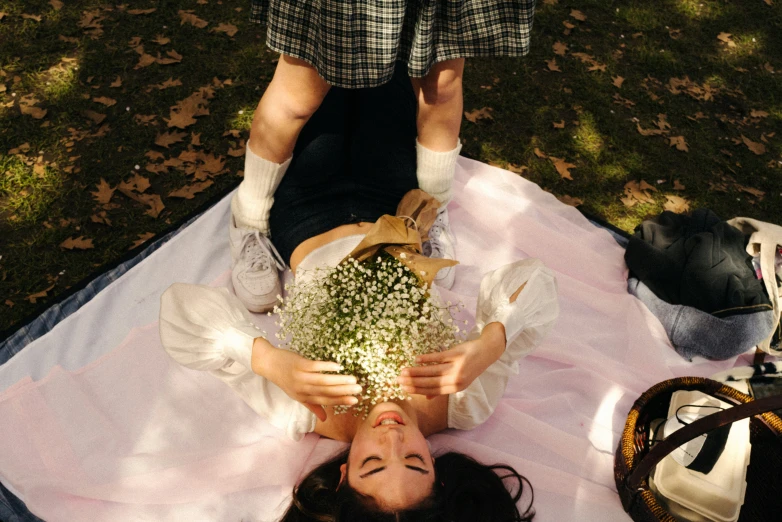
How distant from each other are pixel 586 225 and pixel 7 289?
367cm

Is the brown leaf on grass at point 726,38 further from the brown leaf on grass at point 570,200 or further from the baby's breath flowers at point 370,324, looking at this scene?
the baby's breath flowers at point 370,324

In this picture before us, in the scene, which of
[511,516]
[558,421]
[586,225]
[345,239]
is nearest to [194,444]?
[345,239]

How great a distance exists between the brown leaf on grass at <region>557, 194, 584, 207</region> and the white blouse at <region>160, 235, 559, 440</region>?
1818mm

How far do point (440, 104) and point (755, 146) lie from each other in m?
3.39

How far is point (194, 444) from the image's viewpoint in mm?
2955

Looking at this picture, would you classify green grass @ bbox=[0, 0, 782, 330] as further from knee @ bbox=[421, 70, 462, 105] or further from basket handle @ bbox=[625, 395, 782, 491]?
basket handle @ bbox=[625, 395, 782, 491]

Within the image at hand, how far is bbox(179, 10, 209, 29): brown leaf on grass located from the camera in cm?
514

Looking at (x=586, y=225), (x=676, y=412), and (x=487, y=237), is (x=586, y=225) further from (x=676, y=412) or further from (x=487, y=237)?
(x=676, y=412)

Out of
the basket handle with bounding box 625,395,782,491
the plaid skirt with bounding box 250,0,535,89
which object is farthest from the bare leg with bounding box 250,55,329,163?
the basket handle with bounding box 625,395,782,491

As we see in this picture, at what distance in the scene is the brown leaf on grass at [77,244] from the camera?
12.4 ft

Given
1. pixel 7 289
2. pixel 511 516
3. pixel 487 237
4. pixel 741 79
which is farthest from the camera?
pixel 741 79

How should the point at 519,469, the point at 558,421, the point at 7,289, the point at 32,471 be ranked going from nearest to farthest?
the point at 32,471 → the point at 519,469 → the point at 558,421 → the point at 7,289

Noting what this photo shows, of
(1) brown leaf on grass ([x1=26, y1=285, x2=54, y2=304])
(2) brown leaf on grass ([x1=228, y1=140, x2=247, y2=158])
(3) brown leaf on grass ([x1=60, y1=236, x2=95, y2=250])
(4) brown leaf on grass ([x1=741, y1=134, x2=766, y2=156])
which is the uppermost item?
(4) brown leaf on grass ([x1=741, y1=134, x2=766, y2=156])

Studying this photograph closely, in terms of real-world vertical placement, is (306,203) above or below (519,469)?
above
